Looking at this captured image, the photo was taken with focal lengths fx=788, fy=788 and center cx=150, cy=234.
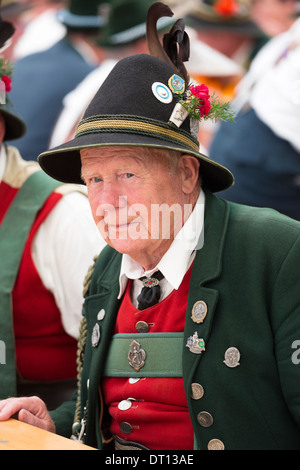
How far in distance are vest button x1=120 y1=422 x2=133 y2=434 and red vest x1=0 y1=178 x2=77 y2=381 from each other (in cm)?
88

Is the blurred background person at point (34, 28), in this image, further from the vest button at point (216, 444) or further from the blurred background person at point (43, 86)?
the vest button at point (216, 444)

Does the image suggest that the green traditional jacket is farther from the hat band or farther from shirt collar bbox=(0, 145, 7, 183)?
shirt collar bbox=(0, 145, 7, 183)

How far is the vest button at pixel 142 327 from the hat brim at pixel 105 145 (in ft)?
1.76

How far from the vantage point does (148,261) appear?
9.05 feet

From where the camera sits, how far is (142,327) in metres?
2.70

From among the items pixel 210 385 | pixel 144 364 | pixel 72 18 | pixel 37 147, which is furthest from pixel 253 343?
pixel 72 18

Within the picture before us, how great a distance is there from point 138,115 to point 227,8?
15.5ft

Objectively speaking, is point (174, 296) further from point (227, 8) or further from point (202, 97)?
point (227, 8)

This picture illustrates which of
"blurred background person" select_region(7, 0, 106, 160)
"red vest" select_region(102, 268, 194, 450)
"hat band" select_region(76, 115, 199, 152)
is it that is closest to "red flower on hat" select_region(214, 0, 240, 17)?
"blurred background person" select_region(7, 0, 106, 160)

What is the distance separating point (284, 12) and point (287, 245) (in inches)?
179

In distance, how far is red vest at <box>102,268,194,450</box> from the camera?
2.57 metres

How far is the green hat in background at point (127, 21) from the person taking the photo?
584 cm

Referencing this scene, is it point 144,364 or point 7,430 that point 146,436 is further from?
point 7,430
